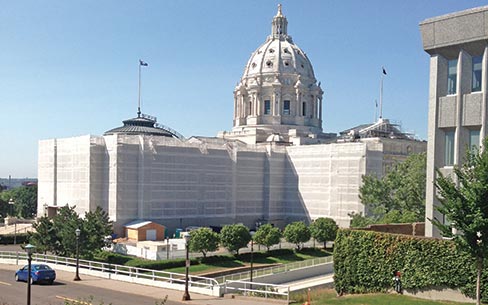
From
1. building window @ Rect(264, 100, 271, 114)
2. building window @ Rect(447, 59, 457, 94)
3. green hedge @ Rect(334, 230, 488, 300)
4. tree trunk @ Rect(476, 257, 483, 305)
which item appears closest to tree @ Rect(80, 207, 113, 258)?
green hedge @ Rect(334, 230, 488, 300)

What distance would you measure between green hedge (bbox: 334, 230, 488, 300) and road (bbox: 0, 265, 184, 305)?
772 centimetres

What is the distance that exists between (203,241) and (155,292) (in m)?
27.3

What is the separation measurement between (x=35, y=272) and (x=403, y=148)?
6786 cm

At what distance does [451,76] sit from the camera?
2372 cm

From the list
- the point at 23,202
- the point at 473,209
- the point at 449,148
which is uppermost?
the point at 449,148

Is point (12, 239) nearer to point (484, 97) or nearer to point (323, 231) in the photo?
point (323, 231)

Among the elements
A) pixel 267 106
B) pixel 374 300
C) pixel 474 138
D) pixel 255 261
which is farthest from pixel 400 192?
pixel 267 106

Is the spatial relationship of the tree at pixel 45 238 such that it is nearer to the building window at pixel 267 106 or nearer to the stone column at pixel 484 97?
the stone column at pixel 484 97

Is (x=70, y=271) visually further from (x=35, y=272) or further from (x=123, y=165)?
(x=123, y=165)

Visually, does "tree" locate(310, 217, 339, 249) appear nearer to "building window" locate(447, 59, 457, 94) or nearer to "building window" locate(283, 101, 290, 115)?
"building window" locate(447, 59, 457, 94)

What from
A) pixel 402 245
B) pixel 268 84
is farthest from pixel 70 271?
pixel 268 84

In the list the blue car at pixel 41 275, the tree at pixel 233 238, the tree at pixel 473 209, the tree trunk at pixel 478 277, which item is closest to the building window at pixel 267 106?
the tree at pixel 233 238

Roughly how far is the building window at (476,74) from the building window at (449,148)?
80.1 inches

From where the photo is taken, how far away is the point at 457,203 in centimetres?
1752
